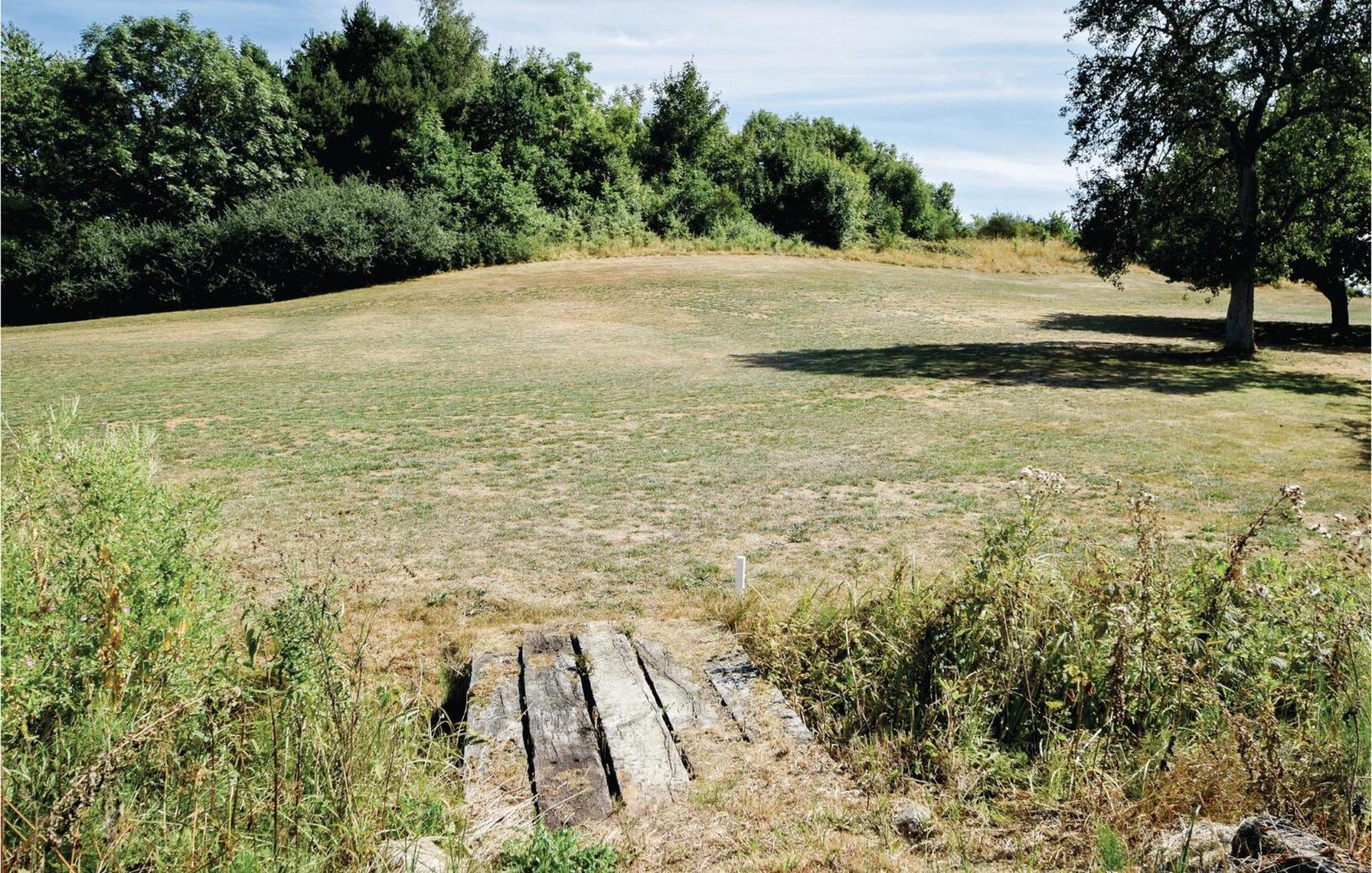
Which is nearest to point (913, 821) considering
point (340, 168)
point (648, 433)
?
point (648, 433)

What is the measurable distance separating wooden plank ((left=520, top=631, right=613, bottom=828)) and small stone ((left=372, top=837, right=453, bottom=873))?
529 mm

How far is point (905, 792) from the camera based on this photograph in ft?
12.4

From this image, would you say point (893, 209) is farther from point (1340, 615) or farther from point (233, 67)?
point (1340, 615)

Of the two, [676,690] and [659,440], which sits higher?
[659,440]

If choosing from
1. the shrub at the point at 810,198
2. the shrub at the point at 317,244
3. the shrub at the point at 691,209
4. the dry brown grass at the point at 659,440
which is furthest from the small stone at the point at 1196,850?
the shrub at the point at 810,198

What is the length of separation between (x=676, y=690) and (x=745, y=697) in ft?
1.22

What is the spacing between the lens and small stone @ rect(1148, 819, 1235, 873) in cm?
298

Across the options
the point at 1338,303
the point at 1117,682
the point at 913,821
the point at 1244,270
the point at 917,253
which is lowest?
the point at 913,821

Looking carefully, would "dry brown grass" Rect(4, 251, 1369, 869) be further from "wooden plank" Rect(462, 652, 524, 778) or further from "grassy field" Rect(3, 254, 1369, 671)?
"wooden plank" Rect(462, 652, 524, 778)

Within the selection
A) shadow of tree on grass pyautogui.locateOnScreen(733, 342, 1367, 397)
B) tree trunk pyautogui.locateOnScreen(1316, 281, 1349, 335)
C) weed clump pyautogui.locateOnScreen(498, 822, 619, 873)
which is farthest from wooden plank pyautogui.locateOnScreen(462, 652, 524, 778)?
tree trunk pyautogui.locateOnScreen(1316, 281, 1349, 335)

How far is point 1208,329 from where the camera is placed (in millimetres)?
28031

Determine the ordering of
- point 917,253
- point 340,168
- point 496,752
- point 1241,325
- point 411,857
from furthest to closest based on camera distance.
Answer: point 917,253 < point 340,168 < point 1241,325 < point 496,752 < point 411,857

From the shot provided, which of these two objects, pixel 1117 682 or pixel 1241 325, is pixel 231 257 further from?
pixel 1117 682

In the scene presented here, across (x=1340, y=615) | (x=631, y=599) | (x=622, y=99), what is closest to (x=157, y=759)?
(x=631, y=599)
